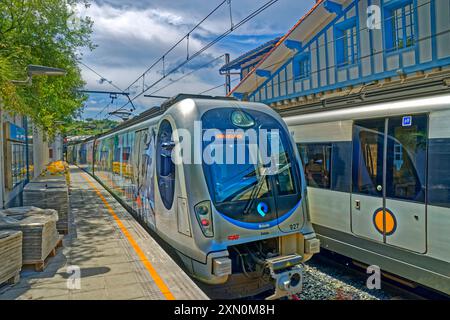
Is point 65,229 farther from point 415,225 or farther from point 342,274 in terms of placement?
point 415,225

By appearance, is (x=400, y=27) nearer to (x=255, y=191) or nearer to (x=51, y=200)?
(x=255, y=191)

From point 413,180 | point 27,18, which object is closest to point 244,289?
point 413,180

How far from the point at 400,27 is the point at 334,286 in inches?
367

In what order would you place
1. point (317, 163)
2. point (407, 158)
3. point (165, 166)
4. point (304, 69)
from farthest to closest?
point (304, 69) → point (317, 163) → point (165, 166) → point (407, 158)

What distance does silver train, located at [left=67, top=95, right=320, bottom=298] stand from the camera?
173 inches

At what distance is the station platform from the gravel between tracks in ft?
7.20

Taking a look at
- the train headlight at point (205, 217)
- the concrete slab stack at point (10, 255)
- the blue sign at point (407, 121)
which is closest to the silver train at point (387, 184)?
the blue sign at point (407, 121)

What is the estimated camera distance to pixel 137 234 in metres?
6.95

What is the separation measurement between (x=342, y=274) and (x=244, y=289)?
2.29 meters

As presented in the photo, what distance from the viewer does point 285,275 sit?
432cm

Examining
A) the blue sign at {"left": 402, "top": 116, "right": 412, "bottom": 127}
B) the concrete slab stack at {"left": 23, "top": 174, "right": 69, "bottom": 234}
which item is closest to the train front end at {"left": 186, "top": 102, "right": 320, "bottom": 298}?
the blue sign at {"left": 402, "top": 116, "right": 412, "bottom": 127}

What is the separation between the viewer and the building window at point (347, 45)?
12.4 meters

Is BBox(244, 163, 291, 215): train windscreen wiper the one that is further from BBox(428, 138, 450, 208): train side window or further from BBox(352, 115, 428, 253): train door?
BBox(428, 138, 450, 208): train side window

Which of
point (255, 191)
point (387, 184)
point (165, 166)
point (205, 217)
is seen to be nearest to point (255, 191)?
point (255, 191)
